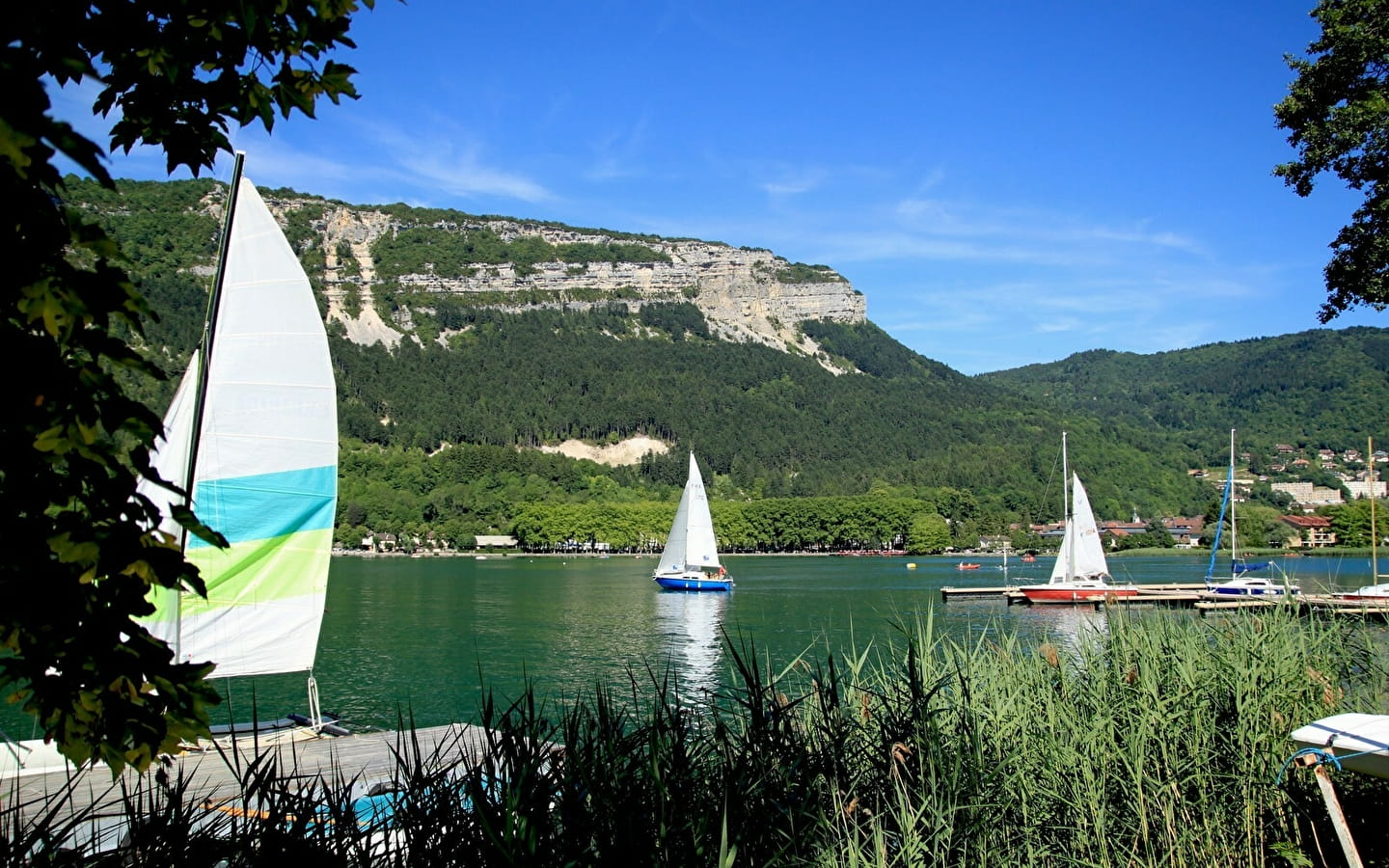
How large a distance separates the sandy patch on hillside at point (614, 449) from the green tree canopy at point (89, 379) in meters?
169

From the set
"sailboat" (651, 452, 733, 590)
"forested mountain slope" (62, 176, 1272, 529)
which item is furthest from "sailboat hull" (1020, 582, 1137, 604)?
"forested mountain slope" (62, 176, 1272, 529)

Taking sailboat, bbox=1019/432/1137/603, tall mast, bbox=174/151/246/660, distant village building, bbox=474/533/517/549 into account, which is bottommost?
distant village building, bbox=474/533/517/549

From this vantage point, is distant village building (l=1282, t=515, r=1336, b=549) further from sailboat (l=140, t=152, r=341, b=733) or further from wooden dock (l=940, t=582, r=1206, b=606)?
sailboat (l=140, t=152, r=341, b=733)

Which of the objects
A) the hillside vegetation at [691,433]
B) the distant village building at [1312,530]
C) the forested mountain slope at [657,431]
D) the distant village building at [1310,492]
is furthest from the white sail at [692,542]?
the distant village building at [1310,492]

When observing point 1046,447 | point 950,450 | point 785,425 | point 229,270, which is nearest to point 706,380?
point 785,425

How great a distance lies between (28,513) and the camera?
2.42m

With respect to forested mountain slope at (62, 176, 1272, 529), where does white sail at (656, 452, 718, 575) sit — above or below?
below

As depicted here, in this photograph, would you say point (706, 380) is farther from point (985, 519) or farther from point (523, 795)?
point (523, 795)

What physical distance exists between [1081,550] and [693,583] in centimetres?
2098

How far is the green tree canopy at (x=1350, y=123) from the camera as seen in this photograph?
34.1 feet

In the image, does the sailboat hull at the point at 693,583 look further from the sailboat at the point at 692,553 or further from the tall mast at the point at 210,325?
the tall mast at the point at 210,325

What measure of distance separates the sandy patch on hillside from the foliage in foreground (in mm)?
165628

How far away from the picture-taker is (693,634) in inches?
1458

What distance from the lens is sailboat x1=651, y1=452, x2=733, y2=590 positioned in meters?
58.1
